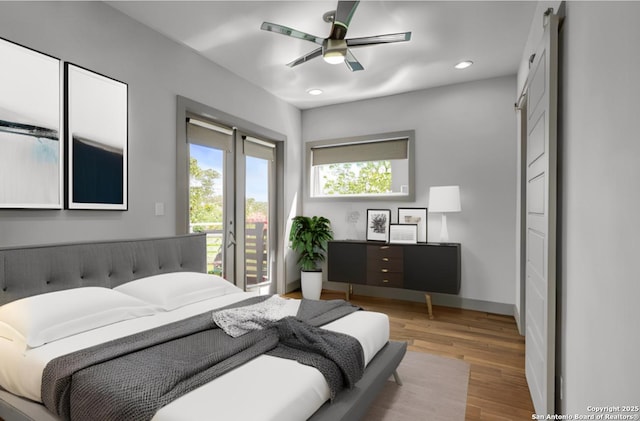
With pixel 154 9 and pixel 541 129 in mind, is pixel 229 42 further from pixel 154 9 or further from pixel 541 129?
pixel 541 129

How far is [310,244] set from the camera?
15.2 ft

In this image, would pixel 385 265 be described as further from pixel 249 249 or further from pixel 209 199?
pixel 209 199

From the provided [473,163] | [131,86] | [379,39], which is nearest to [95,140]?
[131,86]

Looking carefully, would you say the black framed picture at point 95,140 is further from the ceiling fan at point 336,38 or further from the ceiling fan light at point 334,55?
the ceiling fan light at point 334,55

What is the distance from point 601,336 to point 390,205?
3386mm

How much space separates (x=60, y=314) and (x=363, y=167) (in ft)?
12.5

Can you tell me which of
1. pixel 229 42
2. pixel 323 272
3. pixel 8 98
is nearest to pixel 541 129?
pixel 229 42

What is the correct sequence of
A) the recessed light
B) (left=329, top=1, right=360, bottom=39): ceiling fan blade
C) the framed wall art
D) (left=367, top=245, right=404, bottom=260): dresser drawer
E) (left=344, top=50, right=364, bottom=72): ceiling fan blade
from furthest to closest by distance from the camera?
the framed wall art, (left=367, top=245, right=404, bottom=260): dresser drawer, the recessed light, (left=344, top=50, right=364, bottom=72): ceiling fan blade, (left=329, top=1, right=360, bottom=39): ceiling fan blade

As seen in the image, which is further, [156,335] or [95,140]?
[95,140]

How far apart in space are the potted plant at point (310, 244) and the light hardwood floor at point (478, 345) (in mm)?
293

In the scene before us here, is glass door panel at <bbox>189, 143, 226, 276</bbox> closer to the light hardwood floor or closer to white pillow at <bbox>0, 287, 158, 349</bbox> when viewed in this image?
white pillow at <bbox>0, 287, 158, 349</bbox>

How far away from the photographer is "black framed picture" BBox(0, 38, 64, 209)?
2012 mm

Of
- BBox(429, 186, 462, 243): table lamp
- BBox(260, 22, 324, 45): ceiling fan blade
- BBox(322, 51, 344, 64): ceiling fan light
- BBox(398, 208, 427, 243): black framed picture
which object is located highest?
BBox(260, 22, 324, 45): ceiling fan blade

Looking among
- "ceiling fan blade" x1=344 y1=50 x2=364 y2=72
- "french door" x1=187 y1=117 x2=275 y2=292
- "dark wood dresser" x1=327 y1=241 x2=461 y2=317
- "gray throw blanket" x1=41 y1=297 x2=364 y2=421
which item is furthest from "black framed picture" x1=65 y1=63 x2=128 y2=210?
"dark wood dresser" x1=327 y1=241 x2=461 y2=317
